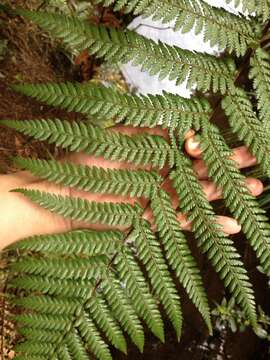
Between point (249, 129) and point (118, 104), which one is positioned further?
point (249, 129)

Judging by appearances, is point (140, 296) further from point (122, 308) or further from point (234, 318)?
point (234, 318)

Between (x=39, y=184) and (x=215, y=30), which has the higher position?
(x=215, y=30)

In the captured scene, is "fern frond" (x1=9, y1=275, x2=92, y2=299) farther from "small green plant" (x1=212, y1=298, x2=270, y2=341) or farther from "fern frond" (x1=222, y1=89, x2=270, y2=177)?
"small green plant" (x1=212, y1=298, x2=270, y2=341)

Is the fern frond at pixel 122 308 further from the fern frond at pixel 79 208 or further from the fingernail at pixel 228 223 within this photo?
the fingernail at pixel 228 223

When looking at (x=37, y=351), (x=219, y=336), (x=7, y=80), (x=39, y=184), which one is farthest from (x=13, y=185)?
(x=219, y=336)

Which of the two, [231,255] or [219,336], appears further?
[219,336]

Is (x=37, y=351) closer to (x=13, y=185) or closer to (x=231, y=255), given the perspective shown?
(x=231, y=255)

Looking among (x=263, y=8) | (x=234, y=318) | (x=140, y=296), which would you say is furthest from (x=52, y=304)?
(x=234, y=318)

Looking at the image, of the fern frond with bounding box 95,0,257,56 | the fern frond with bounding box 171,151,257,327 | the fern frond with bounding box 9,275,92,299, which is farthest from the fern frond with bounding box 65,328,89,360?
the fern frond with bounding box 95,0,257,56
